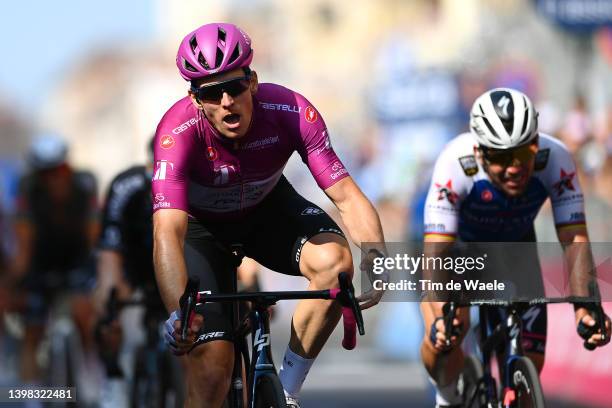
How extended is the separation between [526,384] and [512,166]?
4.26 ft

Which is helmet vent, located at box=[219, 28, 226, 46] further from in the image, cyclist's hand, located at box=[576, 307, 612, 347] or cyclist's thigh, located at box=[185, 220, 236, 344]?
cyclist's hand, located at box=[576, 307, 612, 347]

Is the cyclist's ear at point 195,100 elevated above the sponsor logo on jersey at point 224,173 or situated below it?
above

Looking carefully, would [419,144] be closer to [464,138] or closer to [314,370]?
[314,370]

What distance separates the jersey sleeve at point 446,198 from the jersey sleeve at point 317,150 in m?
1.11

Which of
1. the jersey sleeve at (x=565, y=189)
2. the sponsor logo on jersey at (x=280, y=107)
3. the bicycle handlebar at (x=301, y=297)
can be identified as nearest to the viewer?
the bicycle handlebar at (x=301, y=297)

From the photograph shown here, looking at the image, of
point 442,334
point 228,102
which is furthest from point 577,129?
point 228,102

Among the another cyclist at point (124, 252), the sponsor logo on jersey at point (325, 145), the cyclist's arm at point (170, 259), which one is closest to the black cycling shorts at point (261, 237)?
the sponsor logo on jersey at point (325, 145)

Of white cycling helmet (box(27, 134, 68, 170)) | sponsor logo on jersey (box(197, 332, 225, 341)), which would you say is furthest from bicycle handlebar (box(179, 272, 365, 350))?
white cycling helmet (box(27, 134, 68, 170))

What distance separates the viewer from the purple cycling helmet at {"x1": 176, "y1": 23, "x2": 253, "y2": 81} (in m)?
7.48

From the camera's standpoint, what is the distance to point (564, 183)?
8.65 m

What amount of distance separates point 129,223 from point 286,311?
1184 centimetres

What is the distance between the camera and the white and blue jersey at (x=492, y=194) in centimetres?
866

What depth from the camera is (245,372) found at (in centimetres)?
762

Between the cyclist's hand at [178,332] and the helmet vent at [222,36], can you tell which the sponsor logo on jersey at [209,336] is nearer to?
the cyclist's hand at [178,332]
